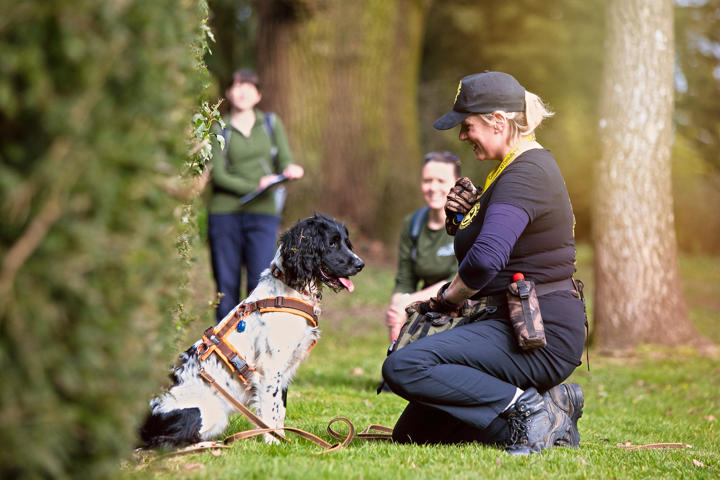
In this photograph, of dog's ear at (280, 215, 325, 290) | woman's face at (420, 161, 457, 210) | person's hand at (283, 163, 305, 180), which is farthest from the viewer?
person's hand at (283, 163, 305, 180)

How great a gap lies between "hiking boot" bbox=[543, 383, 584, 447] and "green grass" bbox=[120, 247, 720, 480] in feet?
0.37

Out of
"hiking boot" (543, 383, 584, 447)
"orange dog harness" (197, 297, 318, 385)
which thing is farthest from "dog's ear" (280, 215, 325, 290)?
"hiking boot" (543, 383, 584, 447)

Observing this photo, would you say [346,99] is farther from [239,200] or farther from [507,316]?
[507,316]

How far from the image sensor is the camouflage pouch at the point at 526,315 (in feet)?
13.1

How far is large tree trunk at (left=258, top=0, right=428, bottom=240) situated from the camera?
45.0ft

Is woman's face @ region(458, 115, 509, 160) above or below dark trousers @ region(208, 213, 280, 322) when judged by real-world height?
above

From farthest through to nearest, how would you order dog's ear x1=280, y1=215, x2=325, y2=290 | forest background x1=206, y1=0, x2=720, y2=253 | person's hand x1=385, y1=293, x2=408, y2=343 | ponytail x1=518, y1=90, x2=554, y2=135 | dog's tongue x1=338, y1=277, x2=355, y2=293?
forest background x1=206, y1=0, x2=720, y2=253
person's hand x1=385, y1=293, x2=408, y2=343
dog's tongue x1=338, y1=277, x2=355, y2=293
dog's ear x1=280, y1=215, x2=325, y2=290
ponytail x1=518, y1=90, x2=554, y2=135

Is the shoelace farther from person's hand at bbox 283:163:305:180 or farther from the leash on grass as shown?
person's hand at bbox 283:163:305:180

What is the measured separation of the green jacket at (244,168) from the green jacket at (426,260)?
152 centimetres

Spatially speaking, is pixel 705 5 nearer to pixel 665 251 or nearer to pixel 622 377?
pixel 665 251

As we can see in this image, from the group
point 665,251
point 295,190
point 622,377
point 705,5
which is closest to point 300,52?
point 295,190

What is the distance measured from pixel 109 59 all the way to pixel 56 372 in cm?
99

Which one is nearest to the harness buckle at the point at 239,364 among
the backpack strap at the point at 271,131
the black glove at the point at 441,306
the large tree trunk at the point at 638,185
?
the black glove at the point at 441,306

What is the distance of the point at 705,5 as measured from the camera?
1702cm
